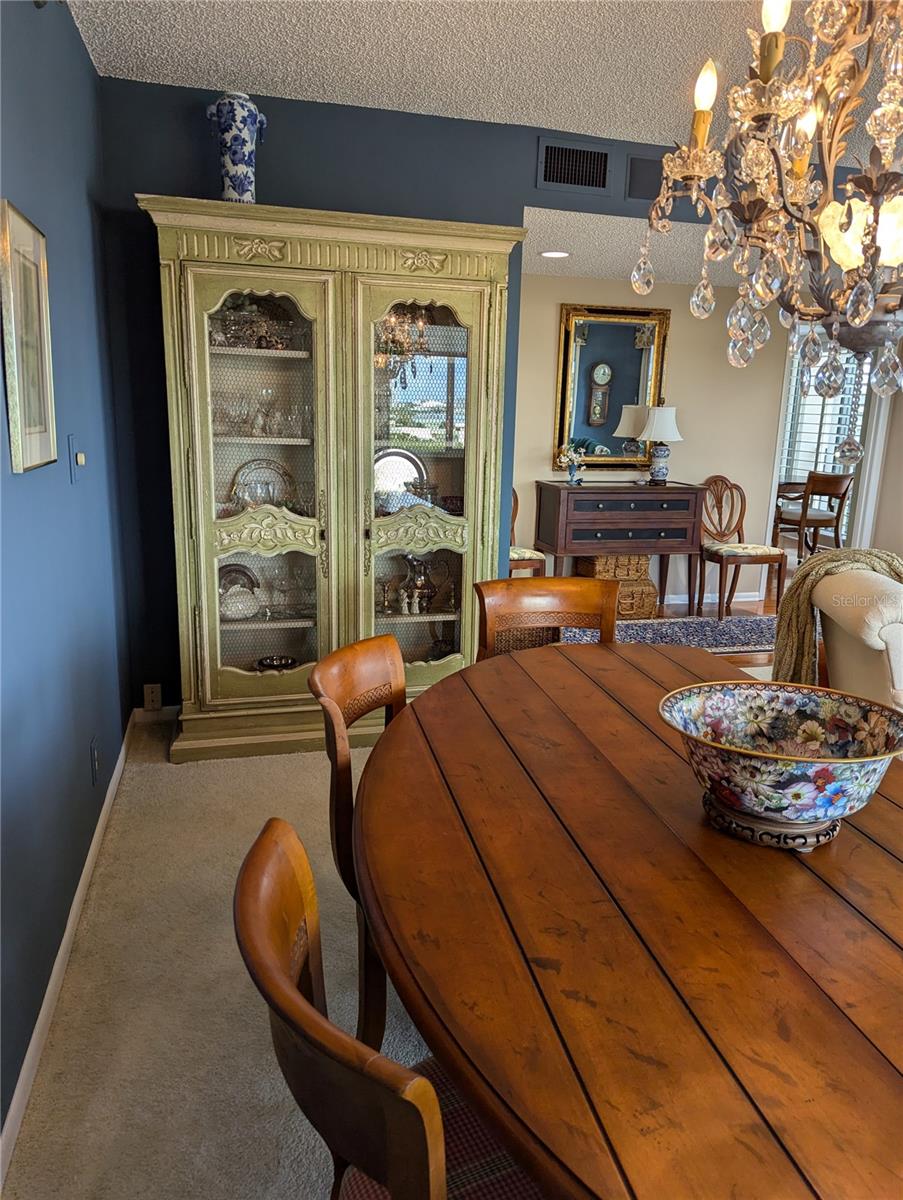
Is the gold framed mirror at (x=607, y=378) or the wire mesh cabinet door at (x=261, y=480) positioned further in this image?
the gold framed mirror at (x=607, y=378)

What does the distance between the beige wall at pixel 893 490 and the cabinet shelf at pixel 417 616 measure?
467 centimetres

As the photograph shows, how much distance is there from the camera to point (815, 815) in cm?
116

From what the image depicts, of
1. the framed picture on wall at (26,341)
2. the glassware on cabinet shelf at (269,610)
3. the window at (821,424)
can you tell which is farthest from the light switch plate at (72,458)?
the window at (821,424)

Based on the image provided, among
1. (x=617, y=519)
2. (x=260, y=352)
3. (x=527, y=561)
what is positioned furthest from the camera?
(x=617, y=519)

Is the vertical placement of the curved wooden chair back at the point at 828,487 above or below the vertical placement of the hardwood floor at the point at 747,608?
above

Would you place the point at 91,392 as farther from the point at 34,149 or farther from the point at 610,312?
the point at 610,312

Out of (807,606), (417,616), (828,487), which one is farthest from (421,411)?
(828,487)

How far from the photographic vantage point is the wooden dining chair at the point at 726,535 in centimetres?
573

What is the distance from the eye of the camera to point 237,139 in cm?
300

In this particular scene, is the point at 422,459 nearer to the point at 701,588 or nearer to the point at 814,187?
the point at 814,187

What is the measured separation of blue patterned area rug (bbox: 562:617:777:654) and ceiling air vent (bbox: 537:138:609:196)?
254cm

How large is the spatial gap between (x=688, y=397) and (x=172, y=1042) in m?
5.46

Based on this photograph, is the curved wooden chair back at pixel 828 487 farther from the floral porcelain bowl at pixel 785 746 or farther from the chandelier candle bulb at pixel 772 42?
the floral porcelain bowl at pixel 785 746

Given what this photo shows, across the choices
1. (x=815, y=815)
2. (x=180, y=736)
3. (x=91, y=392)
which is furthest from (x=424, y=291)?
(x=815, y=815)
